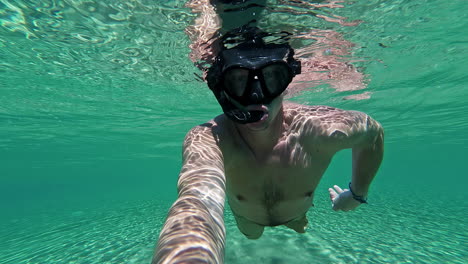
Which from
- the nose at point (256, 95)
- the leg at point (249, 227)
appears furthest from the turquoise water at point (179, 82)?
the nose at point (256, 95)

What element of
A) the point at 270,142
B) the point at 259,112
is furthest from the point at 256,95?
the point at 270,142

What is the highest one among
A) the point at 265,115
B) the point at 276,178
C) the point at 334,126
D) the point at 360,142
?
the point at 265,115

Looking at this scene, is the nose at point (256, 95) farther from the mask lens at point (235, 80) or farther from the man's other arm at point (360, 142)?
the man's other arm at point (360, 142)

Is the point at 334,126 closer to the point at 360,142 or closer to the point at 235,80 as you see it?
the point at 360,142

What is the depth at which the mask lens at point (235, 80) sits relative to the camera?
323 cm

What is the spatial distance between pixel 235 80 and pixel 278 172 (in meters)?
1.42

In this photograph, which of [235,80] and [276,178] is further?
[276,178]

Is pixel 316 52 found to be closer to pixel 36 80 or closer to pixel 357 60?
pixel 357 60

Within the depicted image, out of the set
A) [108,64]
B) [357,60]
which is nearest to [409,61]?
[357,60]

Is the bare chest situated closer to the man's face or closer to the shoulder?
the shoulder

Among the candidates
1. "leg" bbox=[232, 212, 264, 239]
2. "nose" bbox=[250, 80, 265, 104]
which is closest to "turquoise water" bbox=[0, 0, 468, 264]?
"leg" bbox=[232, 212, 264, 239]

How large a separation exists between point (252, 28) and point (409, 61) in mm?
9644

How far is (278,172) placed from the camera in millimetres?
3514

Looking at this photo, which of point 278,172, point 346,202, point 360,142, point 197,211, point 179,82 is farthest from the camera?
point 179,82
